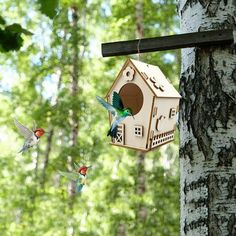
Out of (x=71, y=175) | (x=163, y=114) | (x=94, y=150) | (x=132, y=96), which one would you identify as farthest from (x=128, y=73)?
(x=94, y=150)

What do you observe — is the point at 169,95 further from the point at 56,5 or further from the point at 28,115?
the point at 28,115

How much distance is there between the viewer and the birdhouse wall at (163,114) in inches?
65.0

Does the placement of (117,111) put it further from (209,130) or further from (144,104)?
(209,130)

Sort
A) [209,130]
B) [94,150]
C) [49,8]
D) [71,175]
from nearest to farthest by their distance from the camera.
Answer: [49,8], [209,130], [71,175], [94,150]

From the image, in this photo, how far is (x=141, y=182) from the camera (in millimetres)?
6344

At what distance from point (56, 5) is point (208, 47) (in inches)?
41.8

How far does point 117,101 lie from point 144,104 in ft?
0.30

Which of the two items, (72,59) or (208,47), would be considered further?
(72,59)

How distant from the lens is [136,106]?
5.52ft

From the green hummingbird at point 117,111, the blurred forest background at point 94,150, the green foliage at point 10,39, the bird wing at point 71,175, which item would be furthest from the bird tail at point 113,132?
the blurred forest background at point 94,150

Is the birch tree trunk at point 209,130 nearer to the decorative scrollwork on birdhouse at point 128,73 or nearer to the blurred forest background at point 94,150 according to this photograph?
the decorative scrollwork on birdhouse at point 128,73

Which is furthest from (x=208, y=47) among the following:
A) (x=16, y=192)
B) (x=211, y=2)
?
(x=16, y=192)

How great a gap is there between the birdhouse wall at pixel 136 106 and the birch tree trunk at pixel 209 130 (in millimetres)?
122

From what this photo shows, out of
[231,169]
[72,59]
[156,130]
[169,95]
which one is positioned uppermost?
[72,59]
